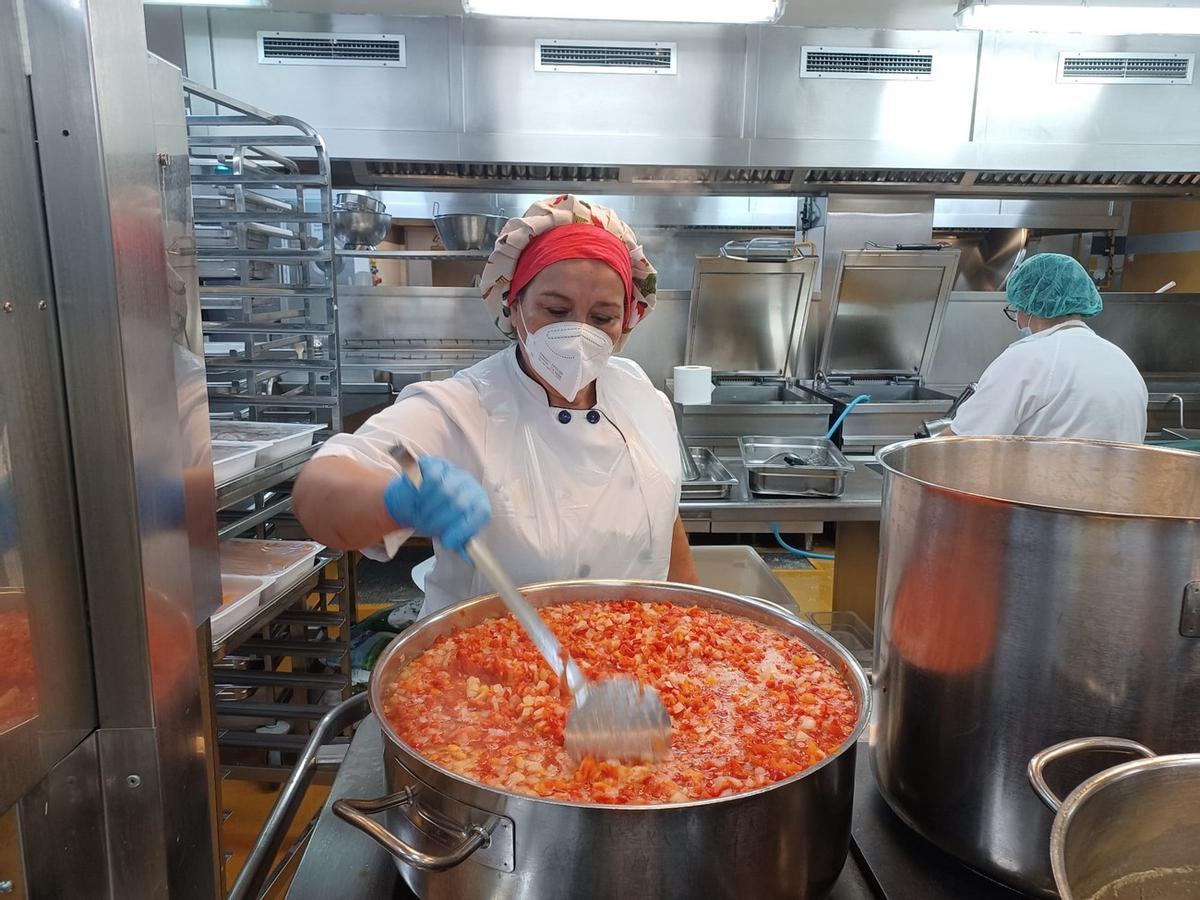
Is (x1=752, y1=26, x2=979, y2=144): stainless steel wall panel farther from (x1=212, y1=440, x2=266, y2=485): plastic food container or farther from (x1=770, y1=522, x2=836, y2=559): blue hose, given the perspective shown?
(x1=212, y1=440, x2=266, y2=485): plastic food container

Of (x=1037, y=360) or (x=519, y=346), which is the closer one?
(x=519, y=346)

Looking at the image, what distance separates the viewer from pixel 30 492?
0.86m

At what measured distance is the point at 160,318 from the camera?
1.03 m

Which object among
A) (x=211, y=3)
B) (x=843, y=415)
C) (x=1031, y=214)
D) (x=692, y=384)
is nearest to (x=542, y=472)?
(x=692, y=384)

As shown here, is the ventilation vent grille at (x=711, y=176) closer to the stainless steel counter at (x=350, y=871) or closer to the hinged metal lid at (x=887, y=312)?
the hinged metal lid at (x=887, y=312)

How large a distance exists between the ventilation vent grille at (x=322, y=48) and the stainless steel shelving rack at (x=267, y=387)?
1522 mm

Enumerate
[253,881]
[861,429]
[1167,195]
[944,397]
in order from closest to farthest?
[253,881], [861,429], [944,397], [1167,195]

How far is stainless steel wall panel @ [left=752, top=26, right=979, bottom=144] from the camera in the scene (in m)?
4.70

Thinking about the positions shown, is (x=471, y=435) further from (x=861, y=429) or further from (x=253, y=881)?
(x=861, y=429)

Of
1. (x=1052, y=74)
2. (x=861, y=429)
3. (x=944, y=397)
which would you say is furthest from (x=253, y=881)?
(x=1052, y=74)

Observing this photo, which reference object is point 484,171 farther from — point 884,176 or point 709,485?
point 709,485

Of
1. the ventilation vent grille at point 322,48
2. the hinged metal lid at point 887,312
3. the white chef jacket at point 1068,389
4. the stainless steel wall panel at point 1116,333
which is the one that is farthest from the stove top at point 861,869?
the stainless steel wall panel at point 1116,333

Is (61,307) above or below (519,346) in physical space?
above

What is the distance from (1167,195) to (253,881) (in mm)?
6917
